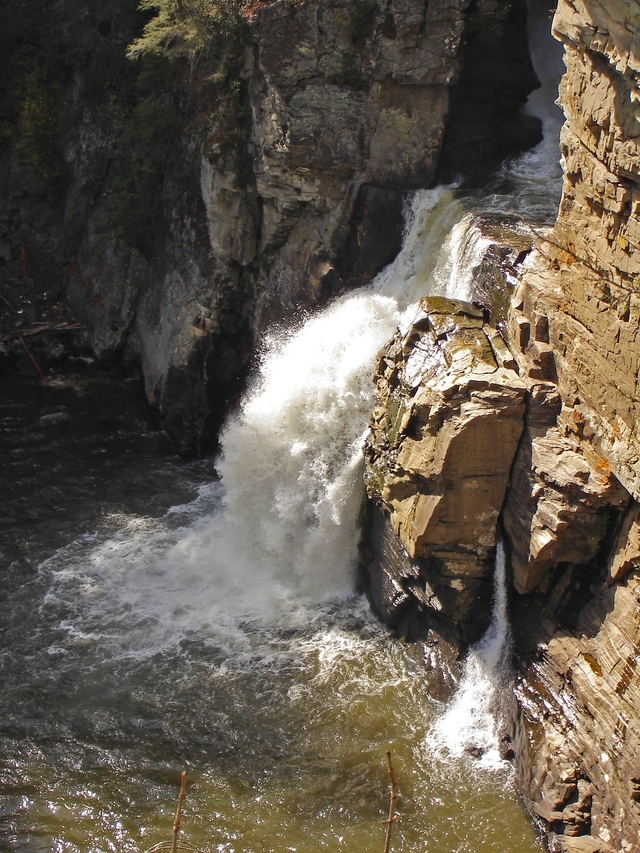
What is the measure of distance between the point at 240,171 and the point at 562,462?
11.2m

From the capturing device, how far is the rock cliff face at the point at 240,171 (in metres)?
17.1

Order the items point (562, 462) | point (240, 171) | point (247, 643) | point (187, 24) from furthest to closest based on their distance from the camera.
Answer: point (187, 24)
point (240, 171)
point (247, 643)
point (562, 462)

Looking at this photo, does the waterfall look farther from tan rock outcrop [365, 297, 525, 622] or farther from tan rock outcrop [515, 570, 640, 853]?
tan rock outcrop [515, 570, 640, 853]

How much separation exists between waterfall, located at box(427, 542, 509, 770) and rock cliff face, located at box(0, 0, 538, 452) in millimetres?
8240

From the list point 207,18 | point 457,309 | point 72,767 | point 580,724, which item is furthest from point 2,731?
point 207,18

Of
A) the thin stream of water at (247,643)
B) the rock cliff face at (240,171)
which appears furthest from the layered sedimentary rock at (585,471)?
the rock cliff face at (240,171)

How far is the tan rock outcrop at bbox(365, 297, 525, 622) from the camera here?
11852 millimetres

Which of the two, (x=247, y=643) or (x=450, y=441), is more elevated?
(x=450, y=441)

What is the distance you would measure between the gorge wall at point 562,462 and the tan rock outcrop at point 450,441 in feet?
0.09

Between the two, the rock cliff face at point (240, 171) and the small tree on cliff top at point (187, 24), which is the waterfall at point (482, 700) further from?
the small tree on cliff top at point (187, 24)

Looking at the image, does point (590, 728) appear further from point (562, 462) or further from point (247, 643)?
point (247, 643)

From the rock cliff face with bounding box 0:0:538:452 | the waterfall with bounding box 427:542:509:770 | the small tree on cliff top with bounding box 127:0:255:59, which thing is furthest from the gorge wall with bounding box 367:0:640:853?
the small tree on cliff top with bounding box 127:0:255:59

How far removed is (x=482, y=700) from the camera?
12750 mm

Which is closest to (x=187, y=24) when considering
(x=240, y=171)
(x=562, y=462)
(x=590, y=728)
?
(x=240, y=171)
